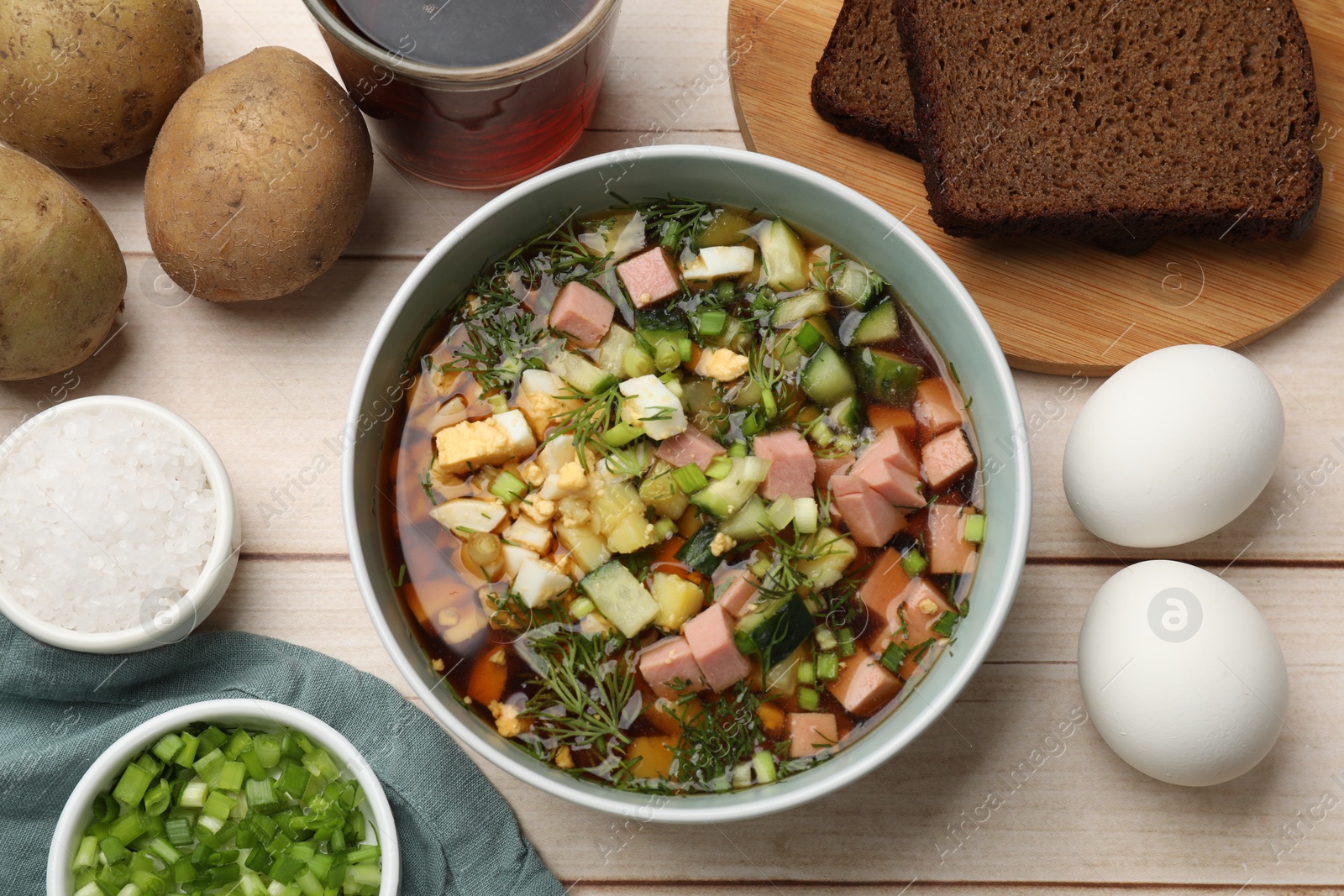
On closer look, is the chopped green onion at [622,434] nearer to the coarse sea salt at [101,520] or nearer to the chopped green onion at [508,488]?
the chopped green onion at [508,488]

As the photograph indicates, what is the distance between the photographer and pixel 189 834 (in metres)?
1.91

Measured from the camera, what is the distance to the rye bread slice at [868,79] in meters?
2.04

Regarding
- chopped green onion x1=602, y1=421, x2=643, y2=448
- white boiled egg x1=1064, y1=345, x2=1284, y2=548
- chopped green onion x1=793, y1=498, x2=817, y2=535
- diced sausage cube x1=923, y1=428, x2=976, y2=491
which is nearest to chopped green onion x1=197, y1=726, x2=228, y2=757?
chopped green onion x1=602, y1=421, x2=643, y2=448

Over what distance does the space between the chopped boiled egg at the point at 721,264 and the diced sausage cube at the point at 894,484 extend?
42cm

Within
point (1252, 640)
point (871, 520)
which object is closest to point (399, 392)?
point (871, 520)

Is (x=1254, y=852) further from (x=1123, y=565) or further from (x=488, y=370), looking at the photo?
(x=488, y=370)

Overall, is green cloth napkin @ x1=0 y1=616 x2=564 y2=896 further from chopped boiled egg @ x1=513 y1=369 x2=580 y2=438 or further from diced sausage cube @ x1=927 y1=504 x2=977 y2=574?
diced sausage cube @ x1=927 y1=504 x2=977 y2=574

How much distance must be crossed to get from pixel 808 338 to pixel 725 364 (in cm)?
16

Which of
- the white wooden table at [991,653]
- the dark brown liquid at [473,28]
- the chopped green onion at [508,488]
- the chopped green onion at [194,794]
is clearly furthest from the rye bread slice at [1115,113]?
the chopped green onion at [194,794]

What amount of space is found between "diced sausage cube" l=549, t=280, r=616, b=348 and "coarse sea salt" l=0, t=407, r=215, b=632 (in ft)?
2.58

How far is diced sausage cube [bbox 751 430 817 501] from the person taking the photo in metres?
1.73

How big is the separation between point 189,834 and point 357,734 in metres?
0.35

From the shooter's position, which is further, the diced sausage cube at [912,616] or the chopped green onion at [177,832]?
the chopped green onion at [177,832]

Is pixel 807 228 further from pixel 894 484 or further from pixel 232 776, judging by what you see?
pixel 232 776
